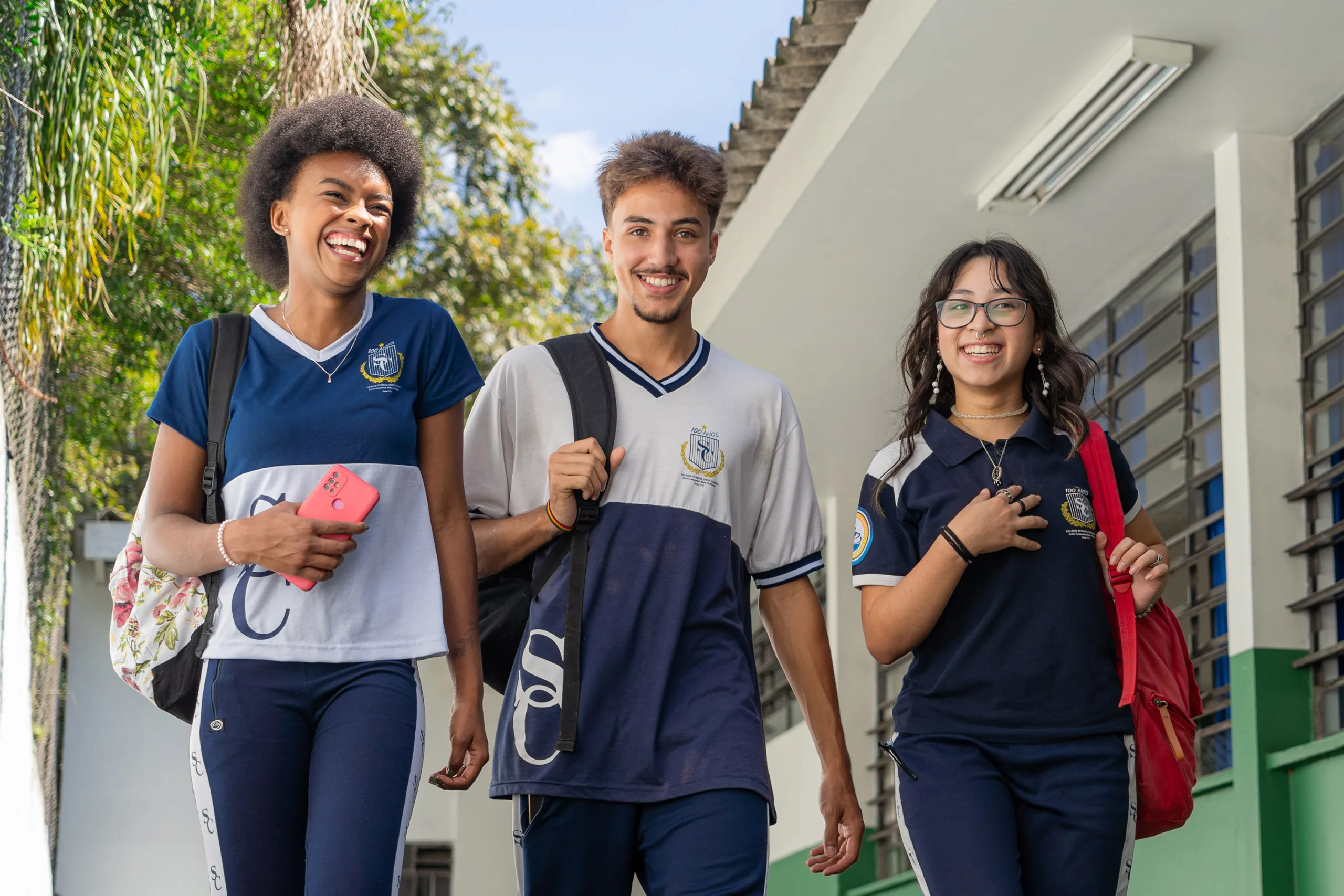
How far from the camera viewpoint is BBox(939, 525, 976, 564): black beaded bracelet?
3.24 m

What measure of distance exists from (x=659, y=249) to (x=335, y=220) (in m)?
0.71

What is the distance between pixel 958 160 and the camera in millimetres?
7078

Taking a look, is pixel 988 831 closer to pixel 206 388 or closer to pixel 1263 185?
pixel 206 388

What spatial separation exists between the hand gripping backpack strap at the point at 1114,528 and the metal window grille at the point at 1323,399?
2682 mm

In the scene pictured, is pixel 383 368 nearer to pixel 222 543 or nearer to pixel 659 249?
pixel 222 543

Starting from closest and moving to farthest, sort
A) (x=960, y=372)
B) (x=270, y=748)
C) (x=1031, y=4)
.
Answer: (x=270, y=748), (x=960, y=372), (x=1031, y=4)

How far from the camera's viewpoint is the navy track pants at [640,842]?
313 cm

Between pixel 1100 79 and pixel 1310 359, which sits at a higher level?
pixel 1100 79

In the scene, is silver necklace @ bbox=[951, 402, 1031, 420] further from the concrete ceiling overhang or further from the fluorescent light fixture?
the fluorescent light fixture

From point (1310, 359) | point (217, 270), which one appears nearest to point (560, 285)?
point (217, 270)

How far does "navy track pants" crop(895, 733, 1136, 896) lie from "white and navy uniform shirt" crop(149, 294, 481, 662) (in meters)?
1.08

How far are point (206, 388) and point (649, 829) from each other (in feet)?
4.23

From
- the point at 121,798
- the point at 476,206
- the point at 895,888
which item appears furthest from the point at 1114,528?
the point at 121,798

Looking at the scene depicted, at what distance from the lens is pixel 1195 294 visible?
24.1 ft
